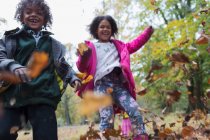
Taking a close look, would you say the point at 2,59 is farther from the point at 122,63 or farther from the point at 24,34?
the point at 122,63

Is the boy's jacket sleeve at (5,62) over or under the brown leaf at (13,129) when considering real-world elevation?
over

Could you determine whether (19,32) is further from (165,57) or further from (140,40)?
(165,57)

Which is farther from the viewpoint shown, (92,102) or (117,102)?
(117,102)

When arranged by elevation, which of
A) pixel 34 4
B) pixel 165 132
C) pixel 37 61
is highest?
pixel 34 4

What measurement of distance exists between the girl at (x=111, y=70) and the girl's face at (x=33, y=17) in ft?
3.07

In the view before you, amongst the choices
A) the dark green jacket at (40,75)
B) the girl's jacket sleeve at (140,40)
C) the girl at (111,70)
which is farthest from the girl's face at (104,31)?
the dark green jacket at (40,75)

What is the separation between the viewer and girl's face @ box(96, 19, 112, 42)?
15.1ft

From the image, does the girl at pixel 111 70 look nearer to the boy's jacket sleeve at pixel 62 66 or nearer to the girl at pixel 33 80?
the boy's jacket sleeve at pixel 62 66

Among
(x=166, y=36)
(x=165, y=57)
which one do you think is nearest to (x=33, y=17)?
(x=165, y=57)

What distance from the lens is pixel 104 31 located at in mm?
4605

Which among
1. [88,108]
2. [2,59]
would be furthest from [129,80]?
[88,108]

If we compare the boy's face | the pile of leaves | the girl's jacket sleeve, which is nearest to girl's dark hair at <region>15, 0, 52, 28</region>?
the pile of leaves

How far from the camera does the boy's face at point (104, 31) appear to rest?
460 cm

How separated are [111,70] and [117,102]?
14.2 inches
